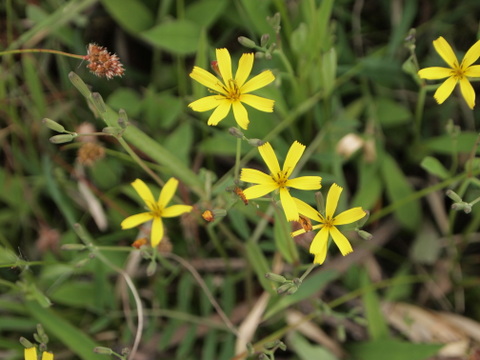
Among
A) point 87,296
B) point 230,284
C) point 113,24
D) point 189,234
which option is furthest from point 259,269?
point 113,24

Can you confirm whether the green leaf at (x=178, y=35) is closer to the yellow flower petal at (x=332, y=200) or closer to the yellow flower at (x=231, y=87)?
the yellow flower at (x=231, y=87)

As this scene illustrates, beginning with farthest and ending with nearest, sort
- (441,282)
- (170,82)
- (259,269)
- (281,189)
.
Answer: (170,82)
(441,282)
(259,269)
(281,189)

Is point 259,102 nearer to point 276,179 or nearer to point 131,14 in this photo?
point 276,179

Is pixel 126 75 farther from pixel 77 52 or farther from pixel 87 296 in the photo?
pixel 87 296

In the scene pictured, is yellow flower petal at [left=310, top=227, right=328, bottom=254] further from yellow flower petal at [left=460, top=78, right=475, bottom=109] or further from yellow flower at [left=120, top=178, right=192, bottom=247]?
yellow flower petal at [left=460, top=78, right=475, bottom=109]

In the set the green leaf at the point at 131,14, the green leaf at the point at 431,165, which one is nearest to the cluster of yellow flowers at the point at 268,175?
the green leaf at the point at 431,165

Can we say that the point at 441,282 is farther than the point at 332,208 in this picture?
Yes

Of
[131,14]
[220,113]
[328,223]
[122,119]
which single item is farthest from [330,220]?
[131,14]
